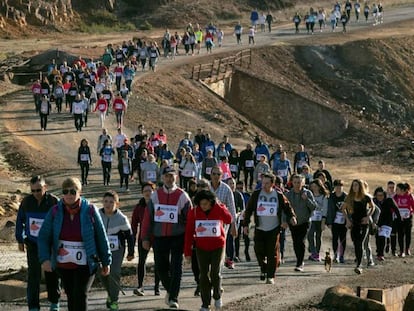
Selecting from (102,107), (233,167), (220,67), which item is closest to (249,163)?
(233,167)

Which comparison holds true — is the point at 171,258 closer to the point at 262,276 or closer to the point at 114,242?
the point at 114,242

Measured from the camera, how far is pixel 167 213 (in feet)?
44.3

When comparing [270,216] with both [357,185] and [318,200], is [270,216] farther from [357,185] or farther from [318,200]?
[318,200]

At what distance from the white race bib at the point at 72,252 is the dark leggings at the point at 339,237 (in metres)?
8.04

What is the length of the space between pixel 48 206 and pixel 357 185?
5.80m

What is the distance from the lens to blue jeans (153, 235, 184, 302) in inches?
535

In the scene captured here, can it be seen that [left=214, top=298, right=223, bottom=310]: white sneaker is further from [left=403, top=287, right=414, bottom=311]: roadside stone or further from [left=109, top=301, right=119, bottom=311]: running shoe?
[left=403, top=287, right=414, bottom=311]: roadside stone

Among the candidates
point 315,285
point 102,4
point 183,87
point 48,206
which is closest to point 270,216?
point 315,285

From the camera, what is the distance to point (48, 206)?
12695mm

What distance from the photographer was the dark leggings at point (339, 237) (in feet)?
60.6

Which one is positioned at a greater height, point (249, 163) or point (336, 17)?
point (336, 17)

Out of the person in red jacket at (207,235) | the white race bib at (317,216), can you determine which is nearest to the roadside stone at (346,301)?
the person in red jacket at (207,235)

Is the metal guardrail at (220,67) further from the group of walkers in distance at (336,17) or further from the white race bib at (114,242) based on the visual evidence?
the white race bib at (114,242)

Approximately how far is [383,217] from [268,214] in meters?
5.38
